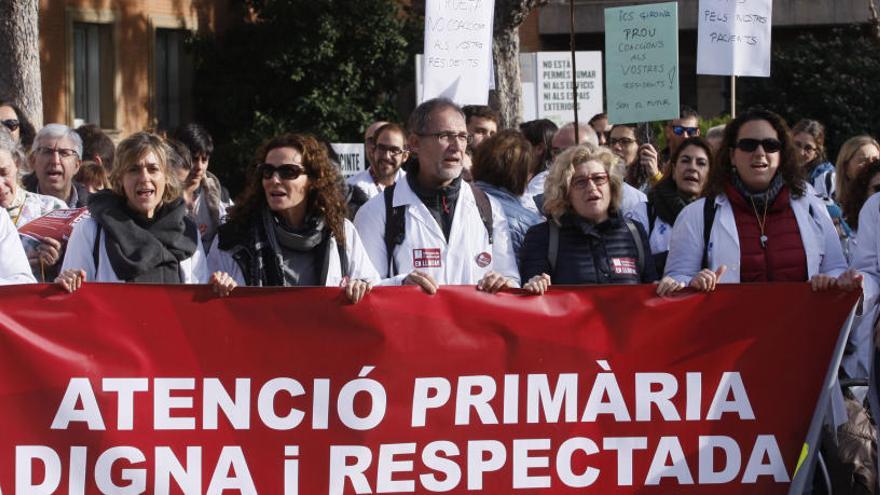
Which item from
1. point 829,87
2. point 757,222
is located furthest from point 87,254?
point 829,87

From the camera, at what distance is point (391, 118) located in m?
27.8

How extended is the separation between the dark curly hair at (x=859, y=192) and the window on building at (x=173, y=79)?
21.5 m

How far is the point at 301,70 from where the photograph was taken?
26656mm

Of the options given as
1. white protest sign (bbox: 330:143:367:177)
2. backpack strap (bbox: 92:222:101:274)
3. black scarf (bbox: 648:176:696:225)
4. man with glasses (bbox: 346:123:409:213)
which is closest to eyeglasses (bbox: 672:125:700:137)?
man with glasses (bbox: 346:123:409:213)

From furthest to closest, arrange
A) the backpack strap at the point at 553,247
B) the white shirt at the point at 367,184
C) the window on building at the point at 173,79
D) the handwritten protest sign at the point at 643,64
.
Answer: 1. the window on building at the point at 173,79
2. the handwritten protest sign at the point at 643,64
3. the white shirt at the point at 367,184
4. the backpack strap at the point at 553,247

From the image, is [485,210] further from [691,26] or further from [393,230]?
[691,26]

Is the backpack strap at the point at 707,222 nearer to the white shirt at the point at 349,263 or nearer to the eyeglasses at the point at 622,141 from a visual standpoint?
the white shirt at the point at 349,263

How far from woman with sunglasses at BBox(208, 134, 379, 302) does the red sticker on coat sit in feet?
1.70

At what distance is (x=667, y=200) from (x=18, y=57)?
39.9ft

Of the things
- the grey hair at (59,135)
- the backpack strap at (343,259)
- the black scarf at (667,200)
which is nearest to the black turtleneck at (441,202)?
the backpack strap at (343,259)

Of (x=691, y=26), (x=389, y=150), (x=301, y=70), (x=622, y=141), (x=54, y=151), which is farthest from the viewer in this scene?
(x=691, y=26)

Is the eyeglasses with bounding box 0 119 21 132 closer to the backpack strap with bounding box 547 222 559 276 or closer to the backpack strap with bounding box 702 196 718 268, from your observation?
the backpack strap with bounding box 547 222 559 276

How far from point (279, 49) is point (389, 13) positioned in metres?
2.13

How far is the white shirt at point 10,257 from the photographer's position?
5.80m
